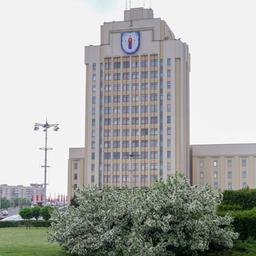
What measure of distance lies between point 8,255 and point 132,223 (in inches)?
188

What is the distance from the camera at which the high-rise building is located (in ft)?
284

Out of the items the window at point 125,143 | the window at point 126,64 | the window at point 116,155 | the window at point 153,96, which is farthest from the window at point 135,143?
the window at point 126,64

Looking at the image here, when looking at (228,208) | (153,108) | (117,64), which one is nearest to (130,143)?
(153,108)

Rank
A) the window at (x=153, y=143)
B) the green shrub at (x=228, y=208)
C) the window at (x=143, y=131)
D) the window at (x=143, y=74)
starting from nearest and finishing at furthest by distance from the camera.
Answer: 1. the green shrub at (x=228, y=208)
2. the window at (x=153, y=143)
3. the window at (x=143, y=131)
4. the window at (x=143, y=74)

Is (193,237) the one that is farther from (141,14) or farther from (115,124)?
(141,14)

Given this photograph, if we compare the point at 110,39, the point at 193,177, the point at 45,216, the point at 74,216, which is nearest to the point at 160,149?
the point at 193,177

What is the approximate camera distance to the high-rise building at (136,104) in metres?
86.4

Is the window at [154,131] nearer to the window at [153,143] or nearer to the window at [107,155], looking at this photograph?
the window at [153,143]

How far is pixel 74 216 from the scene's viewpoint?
70.0ft

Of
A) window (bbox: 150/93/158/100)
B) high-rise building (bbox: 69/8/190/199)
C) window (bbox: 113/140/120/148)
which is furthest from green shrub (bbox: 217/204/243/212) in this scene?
window (bbox: 113/140/120/148)

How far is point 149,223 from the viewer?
17.8 meters

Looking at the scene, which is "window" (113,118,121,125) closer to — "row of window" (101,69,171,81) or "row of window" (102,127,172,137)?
"row of window" (102,127,172,137)

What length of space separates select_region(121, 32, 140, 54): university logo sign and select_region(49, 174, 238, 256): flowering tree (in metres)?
70.6

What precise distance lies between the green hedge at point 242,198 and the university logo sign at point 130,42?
2697 inches
